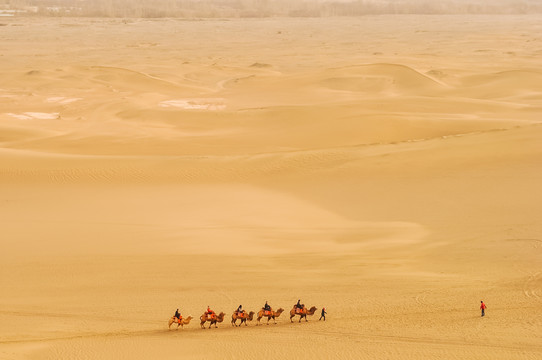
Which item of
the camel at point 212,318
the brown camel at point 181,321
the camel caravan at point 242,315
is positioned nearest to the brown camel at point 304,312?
the camel caravan at point 242,315

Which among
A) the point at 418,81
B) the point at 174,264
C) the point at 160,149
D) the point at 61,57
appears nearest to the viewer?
the point at 174,264

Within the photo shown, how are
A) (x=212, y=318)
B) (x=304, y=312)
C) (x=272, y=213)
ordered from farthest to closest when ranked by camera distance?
1. (x=272, y=213)
2. (x=304, y=312)
3. (x=212, y=318)

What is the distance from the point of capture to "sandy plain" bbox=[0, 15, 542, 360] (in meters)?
9.41

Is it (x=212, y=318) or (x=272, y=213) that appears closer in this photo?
(x=212, y=318)

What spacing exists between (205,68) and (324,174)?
80.8 feet

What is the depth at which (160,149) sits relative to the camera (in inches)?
913

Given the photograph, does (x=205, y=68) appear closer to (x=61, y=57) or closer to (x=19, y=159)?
(x=61, y=57)

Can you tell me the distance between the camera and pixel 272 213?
51.2 ft

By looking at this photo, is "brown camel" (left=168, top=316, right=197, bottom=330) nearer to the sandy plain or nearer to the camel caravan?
the camel caravan

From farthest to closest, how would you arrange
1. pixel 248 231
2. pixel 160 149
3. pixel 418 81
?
pixel 418 81, pixel 160 149, pixel 248 231

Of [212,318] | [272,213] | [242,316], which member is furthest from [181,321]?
[272,213]

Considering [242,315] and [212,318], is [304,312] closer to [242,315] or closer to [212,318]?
[242,315]

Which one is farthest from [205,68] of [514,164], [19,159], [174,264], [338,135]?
[174,264]

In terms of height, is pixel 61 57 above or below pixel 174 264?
above
